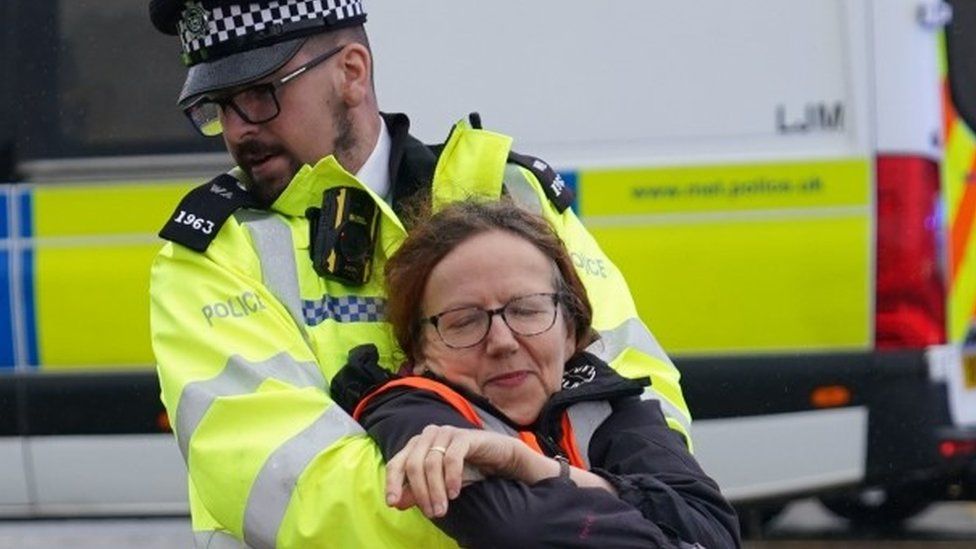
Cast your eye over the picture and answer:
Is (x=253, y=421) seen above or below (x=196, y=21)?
below

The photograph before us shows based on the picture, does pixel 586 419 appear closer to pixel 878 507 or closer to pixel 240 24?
pixel 240 24

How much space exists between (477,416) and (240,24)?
59 cm

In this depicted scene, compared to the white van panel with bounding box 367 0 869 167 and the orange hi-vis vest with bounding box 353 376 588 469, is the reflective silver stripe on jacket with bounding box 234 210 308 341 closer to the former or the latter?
the orange hi-vis vest with bounding box 353 376 588 469

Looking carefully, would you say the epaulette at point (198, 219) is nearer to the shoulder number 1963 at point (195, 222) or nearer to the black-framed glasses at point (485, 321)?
the shoulder number 1963 at point (195, 222)

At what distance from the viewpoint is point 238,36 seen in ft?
8.70

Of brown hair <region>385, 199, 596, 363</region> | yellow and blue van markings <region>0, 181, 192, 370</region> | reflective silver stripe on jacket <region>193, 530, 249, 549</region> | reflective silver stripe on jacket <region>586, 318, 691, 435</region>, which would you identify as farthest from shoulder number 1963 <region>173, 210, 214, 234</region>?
yellow and blue van markings <region>0, 181, 192, 370</region>

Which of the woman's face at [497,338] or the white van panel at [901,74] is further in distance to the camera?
the white van panel at [901,74]

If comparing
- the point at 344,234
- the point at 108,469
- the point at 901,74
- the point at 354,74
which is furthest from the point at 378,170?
the point at 108,469

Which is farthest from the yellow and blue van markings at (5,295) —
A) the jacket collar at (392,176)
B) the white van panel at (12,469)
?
the jacket collar at (392,176)

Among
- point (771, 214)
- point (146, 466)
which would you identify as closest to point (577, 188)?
point (771, 214)

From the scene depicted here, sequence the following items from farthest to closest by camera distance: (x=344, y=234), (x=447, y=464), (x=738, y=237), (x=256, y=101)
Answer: (x=738, y=237)
(x=256, y=101)
(x=344, y=234)
(x=447, y=464)

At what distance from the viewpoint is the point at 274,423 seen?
7.90 ft

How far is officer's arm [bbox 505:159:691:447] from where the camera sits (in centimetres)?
266

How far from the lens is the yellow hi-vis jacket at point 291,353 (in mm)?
2350
